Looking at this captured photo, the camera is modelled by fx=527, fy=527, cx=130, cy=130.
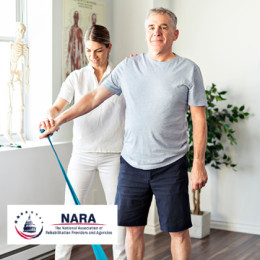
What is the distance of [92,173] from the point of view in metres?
3.16

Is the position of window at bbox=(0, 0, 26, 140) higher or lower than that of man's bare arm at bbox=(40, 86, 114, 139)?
higher

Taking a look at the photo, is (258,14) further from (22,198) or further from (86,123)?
(22,198)

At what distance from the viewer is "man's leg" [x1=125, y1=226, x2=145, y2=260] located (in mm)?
2713

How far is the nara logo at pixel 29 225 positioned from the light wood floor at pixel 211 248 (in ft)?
3.14

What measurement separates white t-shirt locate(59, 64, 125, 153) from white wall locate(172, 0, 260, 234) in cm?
161

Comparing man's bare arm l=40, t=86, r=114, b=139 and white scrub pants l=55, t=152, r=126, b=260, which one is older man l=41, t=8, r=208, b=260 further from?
white scrub pants l=55, t=152, r=126, b=260

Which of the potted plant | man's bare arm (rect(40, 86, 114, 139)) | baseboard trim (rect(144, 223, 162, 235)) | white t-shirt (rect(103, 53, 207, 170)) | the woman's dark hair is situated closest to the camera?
white t-shirt (rect(103, 53, 207, 170))

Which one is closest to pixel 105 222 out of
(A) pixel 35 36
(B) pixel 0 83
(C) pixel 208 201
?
(B) pixel 0 83

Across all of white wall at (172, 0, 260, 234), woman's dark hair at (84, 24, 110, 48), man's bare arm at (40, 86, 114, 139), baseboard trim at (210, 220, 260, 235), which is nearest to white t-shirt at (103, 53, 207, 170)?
man's bare arm at (40, 86, 114, 139)

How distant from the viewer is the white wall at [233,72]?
435 centimetres

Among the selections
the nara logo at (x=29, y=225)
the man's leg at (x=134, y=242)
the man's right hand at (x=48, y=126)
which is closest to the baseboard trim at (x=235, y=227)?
the man's leg at (x=134, y=242)

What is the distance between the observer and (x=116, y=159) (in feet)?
10.2

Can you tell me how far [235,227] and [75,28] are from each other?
2144 millimetres

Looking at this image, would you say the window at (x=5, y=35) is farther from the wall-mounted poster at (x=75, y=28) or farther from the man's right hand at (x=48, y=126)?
the man's right hand at (x=48, y=126)
